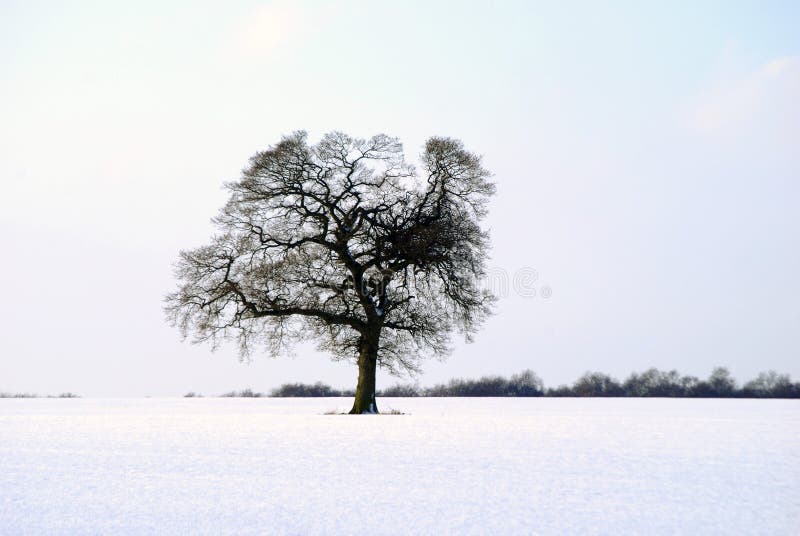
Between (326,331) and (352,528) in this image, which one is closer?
(352,528)

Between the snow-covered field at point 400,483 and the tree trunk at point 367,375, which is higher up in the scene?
the tree trunk at point 367,375

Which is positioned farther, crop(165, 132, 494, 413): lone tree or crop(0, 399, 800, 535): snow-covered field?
crop(165, 132, 494, 413): lone tree

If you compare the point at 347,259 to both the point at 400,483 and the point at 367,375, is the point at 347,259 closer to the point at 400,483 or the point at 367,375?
the point at 367,375

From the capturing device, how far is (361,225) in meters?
25.0

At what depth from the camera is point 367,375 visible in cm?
2494

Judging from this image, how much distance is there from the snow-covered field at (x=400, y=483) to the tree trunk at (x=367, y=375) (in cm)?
1060

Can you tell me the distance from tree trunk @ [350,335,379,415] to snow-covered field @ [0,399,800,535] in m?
10.6

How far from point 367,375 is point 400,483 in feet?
56.2

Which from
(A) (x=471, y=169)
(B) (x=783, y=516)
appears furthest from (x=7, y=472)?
(A) (x=471, y=169)

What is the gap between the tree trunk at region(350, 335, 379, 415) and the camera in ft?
80.9

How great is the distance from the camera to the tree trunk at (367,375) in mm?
24672

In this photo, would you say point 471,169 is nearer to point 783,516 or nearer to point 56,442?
point 56,442

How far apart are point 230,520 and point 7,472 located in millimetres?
4581

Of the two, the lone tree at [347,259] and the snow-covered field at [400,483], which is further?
the lone tree at [347,259]
